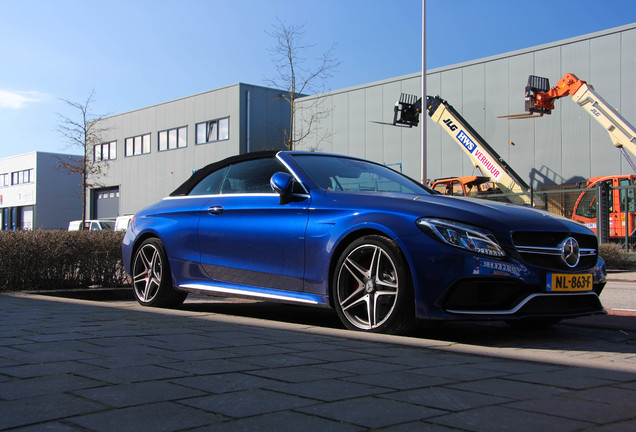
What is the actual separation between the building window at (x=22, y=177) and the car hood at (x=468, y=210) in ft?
193

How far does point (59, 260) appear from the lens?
27.1 feet

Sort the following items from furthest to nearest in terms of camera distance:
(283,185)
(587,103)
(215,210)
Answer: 1. (587,103)
2. (215,210)
3. (283,185)

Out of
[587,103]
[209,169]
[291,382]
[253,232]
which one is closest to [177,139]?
[587,103]

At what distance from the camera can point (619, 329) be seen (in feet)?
17.1

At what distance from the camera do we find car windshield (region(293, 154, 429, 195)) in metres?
5.17

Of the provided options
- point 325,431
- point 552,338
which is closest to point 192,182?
point 552,338

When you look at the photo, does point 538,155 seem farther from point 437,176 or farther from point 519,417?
point 519,417

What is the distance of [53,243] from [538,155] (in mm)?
18092

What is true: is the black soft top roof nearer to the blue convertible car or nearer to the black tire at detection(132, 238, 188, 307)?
the blue convertible car

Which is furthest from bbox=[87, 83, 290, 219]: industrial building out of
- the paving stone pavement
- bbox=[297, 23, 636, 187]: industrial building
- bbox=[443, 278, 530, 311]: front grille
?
the paving stone pavement

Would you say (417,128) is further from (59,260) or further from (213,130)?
(59,260)

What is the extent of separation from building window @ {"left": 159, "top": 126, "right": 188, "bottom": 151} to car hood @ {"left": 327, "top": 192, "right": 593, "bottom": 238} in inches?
1354

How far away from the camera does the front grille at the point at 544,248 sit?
420 cm

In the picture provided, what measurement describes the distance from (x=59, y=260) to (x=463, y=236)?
5.94m
